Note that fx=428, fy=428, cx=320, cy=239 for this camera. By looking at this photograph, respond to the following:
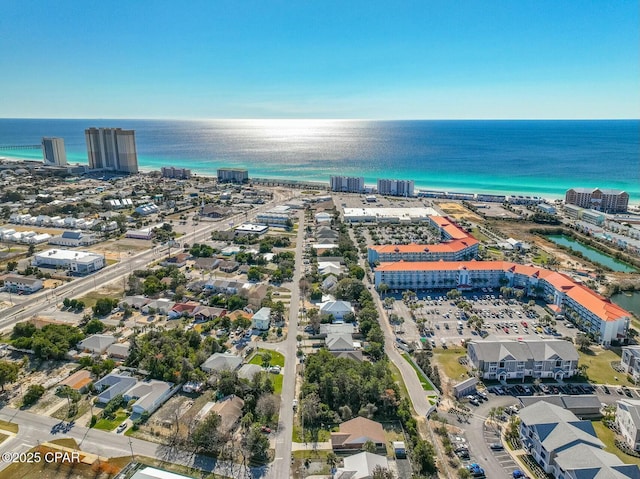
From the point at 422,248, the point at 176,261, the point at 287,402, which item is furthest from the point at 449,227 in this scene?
the point at 287,402

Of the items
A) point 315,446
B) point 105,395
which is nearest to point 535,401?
point 315,446

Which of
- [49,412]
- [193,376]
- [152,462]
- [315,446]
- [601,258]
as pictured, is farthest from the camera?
[601,258]

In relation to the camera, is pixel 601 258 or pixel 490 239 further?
pixel 490 239

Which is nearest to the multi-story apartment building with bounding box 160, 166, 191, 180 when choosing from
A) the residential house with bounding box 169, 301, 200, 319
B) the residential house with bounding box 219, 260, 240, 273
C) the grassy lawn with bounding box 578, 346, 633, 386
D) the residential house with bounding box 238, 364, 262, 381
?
the residential house with bounding box 219, 260, 240, 273

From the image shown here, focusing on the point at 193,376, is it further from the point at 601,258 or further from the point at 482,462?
the point at 601,258

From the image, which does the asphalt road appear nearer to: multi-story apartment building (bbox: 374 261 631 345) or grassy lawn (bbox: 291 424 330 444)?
grassy lawn (bbox: 291 424 330 444)

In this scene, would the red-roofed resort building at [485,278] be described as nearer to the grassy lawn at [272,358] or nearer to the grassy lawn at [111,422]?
the grassy lawn at [272,358]
